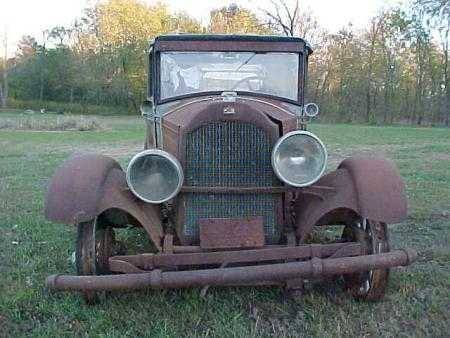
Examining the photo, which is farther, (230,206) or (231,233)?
(230,206)

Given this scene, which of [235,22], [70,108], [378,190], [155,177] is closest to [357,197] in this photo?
[378,190]

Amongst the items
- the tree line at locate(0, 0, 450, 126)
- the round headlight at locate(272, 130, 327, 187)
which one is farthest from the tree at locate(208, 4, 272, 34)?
the round headlight at locate(272, 130, 327, 187)

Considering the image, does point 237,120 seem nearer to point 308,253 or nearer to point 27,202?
point 308,253

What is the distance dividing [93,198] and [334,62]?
4656 centimetres

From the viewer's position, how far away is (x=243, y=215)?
4.17 m

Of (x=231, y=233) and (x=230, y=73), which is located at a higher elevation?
(x=230, y=73)

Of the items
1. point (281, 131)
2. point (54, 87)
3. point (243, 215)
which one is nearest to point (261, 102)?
point (281, 131)

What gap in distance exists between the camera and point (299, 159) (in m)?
4.00

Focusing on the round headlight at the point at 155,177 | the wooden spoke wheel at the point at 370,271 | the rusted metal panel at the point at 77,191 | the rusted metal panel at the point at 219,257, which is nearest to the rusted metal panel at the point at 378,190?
the wooden spoke wheel at the point at 370,271

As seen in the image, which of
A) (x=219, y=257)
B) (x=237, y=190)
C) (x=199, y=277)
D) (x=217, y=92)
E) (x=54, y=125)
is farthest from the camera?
(x=54, y=125)

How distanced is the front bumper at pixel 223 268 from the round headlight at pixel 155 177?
1.43 ft

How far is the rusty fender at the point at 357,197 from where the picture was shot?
12.8 feet

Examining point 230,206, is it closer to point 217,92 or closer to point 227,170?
point 227,170

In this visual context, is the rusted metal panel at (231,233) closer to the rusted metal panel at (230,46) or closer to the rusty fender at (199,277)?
the rusty fender at (199,277)
